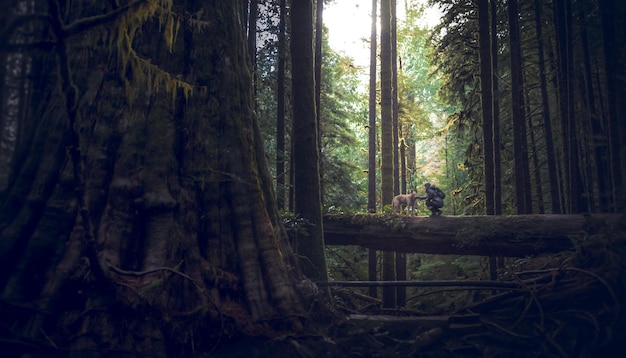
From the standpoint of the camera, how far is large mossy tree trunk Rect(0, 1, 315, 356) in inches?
172

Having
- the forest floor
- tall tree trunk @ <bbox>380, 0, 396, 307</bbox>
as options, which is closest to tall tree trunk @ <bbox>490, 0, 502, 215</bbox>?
tall tree trunk @ <bbox>380, 0, 396, 307</bbox>

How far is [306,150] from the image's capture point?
775cm

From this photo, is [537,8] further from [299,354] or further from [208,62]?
[299,354]

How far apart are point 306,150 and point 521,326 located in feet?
14.5

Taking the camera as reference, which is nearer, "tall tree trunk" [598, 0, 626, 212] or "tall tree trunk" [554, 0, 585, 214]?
"tall tree trunk" [598, 0, 626, 212]

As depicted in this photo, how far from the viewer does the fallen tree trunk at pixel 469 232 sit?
26.3ft

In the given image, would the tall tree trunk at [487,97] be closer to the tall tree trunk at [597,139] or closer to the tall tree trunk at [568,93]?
the tall tree trunk at [568,93]

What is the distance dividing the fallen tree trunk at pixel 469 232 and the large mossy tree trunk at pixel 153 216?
4.71 m

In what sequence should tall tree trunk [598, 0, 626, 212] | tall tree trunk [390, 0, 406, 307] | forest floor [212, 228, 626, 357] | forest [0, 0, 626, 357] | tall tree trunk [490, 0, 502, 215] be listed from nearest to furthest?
forest [0, 0, 626, 357] < forest floor [212, 228, 626, 357] < tall tree trunk [598, 0, 626, 212] < tall tree trunk [490, 0, 502, 215] < tall tree trunk [390, 0, 406, 307]

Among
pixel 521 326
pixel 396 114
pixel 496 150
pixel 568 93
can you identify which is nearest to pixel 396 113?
pixel 396 114

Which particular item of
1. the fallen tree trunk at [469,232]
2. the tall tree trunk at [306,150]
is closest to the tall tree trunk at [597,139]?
the fallen tree trunk at [469,232]

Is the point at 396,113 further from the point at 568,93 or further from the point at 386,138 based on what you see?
the point at 568,93

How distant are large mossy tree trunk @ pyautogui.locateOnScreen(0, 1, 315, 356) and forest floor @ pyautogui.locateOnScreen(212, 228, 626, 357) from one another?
69 centimetres

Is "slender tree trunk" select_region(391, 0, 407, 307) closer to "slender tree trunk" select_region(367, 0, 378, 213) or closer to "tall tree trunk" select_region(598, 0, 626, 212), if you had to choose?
"slender tree trunk" select_region(367, 0, 378, 213)
